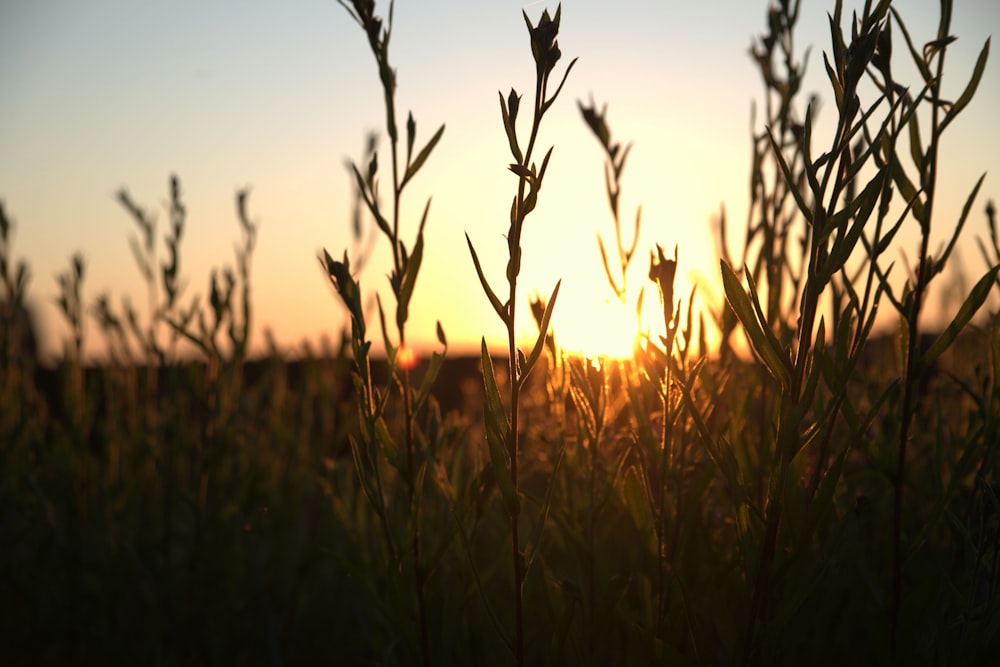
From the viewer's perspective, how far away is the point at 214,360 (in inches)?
→ 82.9

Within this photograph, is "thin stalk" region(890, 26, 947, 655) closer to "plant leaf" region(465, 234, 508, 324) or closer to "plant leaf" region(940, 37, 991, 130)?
"plant leaf" region(940, 37, 991, 130)

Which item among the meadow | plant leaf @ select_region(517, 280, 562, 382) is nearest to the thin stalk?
the meadow

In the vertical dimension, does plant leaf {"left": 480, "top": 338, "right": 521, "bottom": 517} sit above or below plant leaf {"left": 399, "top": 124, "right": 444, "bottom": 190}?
below

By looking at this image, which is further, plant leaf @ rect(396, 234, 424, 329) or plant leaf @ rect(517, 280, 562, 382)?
plant leaf @ rect(396, 234, 424, 329)

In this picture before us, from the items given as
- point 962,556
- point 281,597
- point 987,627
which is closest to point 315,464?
point 281,597

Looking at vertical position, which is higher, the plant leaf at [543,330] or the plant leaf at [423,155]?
the plant leaf at [423,155]

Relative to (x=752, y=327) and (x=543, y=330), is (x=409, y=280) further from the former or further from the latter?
(x=752, y=327)

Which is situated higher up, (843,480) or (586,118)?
(586,118)

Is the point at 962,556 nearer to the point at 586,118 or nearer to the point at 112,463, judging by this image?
the point at 586,118

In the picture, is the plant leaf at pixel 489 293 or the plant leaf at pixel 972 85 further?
the plant leaf at pixel 972 85

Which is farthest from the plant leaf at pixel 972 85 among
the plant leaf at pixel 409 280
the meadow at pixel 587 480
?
the plant leaf at pixel 409 280

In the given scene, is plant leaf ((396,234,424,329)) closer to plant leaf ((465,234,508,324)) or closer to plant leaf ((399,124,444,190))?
plant leaf ((399,124,444,190))

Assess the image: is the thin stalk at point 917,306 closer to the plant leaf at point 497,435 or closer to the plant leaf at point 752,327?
the plant leaf at point 752,327

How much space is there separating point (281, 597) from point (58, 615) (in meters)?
0.68
